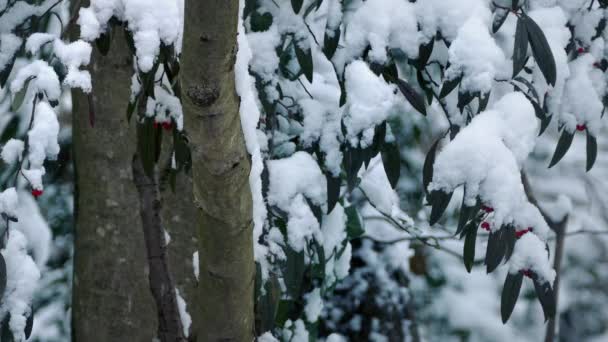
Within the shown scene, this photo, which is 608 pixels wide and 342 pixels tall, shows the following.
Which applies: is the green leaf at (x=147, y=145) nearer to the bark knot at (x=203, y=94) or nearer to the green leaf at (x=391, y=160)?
the green leaf at (x=391, y=160)

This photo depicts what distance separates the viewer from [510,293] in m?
1.29

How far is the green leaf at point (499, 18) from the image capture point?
4.37ft

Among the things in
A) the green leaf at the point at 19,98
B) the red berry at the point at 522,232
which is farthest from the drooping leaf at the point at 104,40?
the red berry at the point at 522,232

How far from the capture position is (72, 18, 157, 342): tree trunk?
152 centimetres

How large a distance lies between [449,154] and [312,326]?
0.89m

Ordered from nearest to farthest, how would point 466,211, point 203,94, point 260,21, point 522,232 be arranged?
point 203,94
point 466,211
point 522,232
point 260,21

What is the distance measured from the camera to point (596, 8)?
1.54m

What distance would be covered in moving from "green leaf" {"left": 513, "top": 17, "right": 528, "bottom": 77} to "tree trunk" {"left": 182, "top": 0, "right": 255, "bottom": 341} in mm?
480

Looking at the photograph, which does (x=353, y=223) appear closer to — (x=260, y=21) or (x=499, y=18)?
(x=260, y=21)

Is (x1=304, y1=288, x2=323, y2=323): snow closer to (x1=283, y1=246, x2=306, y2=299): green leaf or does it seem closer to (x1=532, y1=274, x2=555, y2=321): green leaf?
(x1=283, y1=246, x2=306, y2=299): green leaf

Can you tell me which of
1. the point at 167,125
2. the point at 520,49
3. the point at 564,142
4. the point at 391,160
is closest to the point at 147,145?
the point at 167,125

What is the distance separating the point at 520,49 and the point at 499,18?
0.51 ft

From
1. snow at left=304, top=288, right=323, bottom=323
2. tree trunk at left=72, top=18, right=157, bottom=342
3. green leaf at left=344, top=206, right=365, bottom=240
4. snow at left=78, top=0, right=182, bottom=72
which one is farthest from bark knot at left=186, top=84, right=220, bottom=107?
snow at left=304, top=288, right=323, bottom=323

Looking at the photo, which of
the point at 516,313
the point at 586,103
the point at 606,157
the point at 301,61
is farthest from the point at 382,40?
the point at 516,313
